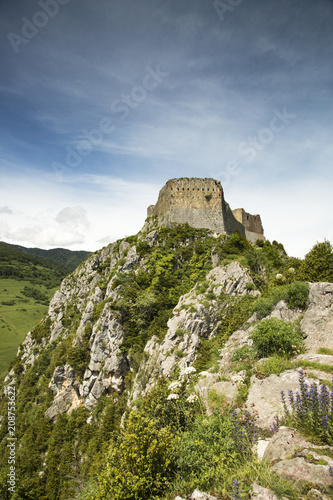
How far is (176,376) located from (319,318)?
6.45m

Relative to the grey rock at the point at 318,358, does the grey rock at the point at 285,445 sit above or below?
below

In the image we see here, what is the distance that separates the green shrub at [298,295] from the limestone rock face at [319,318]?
26cm

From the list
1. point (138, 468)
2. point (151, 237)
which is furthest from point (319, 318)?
point (151, 237)

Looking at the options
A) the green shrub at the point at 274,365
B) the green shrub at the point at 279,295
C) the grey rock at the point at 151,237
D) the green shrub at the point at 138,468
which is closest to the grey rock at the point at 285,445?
the green shrub at the point at 138,468

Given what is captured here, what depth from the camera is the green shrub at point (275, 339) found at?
877 cm

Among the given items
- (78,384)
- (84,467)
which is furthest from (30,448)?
(84,467)

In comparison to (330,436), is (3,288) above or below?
below

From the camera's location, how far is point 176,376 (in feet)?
35.2

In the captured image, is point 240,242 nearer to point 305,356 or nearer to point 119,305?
point 119,305

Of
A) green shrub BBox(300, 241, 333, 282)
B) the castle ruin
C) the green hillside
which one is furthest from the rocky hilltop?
the green hillside

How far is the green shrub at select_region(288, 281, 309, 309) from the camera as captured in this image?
11.7 m

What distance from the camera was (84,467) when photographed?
22.7 metres

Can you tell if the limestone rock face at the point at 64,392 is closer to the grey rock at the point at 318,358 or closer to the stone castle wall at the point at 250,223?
the grey rock at the point at 318,358

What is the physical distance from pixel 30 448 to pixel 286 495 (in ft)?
133
